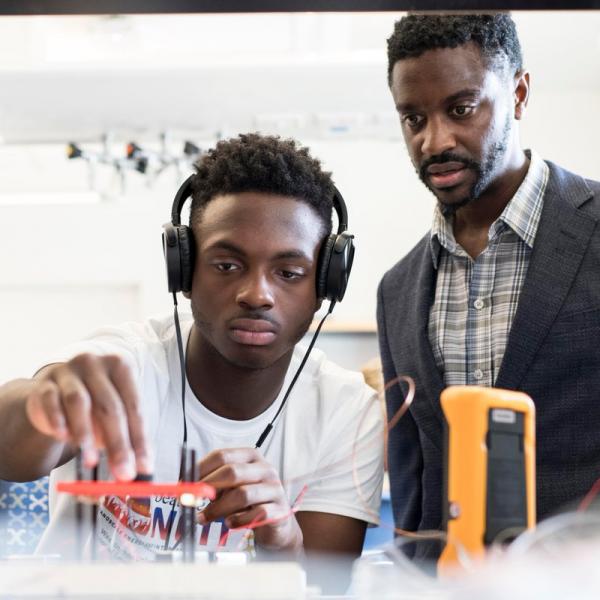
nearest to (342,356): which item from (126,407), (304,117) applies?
(304,117)

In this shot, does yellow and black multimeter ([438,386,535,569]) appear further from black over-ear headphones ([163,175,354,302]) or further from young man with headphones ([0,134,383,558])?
black over-ear headphones ([163,175,354,302])

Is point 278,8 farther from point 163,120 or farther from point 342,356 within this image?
point 342,356

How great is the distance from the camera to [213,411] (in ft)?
4.26

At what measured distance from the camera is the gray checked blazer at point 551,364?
1.23 m

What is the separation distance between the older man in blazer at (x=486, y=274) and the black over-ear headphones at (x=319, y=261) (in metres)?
0.20

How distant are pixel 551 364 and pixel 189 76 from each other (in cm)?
255

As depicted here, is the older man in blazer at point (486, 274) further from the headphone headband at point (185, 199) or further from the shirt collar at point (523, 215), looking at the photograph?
the headphone headband at point (185, 199)

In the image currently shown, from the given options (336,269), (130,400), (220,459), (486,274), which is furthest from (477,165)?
(130,400)

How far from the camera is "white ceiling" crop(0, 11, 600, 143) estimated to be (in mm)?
3402

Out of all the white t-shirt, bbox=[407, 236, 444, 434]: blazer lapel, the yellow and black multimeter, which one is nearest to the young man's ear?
bbox=[407, 236, 444, 434]: blazer lapel

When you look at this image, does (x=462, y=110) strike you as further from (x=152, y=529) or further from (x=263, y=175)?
(x=152, y=529)

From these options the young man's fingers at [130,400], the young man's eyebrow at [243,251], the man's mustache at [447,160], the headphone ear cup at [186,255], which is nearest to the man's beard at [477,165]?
the man's mustache at [447,160]

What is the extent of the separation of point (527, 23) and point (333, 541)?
3.56 meters

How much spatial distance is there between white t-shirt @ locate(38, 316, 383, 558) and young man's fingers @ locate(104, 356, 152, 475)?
0.46 metres
